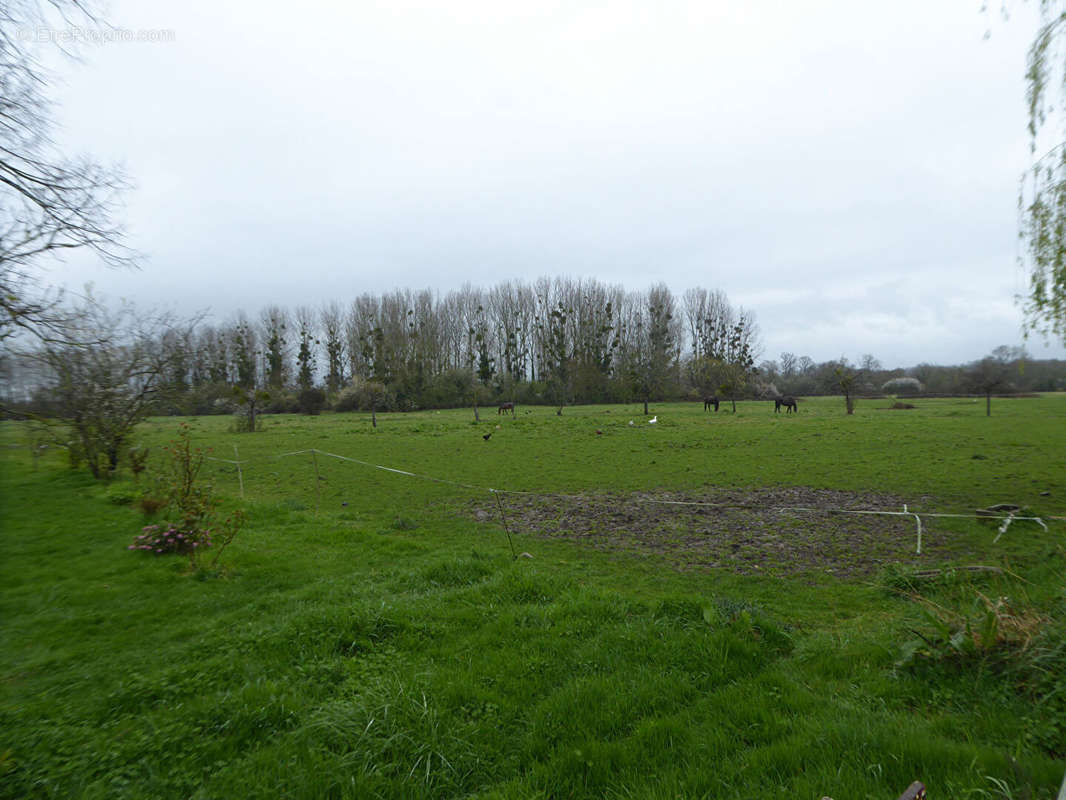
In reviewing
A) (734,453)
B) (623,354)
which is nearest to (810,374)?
(623,354)

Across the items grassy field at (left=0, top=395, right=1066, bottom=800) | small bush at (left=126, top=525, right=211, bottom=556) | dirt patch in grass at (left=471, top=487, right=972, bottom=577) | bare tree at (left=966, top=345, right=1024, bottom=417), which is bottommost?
dirt patch in grass at (left=471, top=487, right=972, bottom=577)


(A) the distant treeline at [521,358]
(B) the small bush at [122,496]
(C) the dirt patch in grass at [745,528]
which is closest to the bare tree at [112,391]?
(B) the small bush at [122,496]

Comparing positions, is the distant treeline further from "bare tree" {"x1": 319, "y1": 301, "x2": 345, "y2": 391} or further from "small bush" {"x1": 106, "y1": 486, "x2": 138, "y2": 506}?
"small bush" {"x1": 106, "y1": 486, "x2": 138, "y2": 506}

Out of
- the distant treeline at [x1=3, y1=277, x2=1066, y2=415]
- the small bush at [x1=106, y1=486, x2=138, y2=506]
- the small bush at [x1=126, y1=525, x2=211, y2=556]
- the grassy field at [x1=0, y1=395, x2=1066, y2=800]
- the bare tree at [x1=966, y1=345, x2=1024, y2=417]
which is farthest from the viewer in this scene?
the distant treeline at [x1=3, y1=277, x2=1066, y2=415]

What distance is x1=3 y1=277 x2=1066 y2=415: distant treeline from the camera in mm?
59875

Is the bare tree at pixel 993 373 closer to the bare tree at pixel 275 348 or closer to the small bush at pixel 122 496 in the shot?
the small bush at pixel 122 496

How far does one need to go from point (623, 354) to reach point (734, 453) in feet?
180

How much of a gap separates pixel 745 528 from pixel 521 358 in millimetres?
73794

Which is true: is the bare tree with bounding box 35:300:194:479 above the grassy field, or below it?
above

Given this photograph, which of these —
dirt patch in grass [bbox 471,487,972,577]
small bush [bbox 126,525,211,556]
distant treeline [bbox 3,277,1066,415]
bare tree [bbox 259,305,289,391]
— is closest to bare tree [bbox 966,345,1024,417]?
distant treeline [bbox 3,277,1066,415]

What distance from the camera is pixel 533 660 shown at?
428cm

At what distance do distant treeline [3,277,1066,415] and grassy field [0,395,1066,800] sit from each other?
146 feet

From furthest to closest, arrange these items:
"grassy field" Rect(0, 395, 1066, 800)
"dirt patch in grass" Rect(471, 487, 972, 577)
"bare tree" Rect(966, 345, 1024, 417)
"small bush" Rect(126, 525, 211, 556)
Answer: "bare tree" Rect(966, 345, 1024, 417) → "dirt patch in grass" Rect(471, 487, 972, 577) → "small bush" Rect(126, 525, 211, 556) → "grassy field" Rect(0, 395, 1066, 800)

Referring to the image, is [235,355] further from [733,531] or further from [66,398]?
[733,531]
